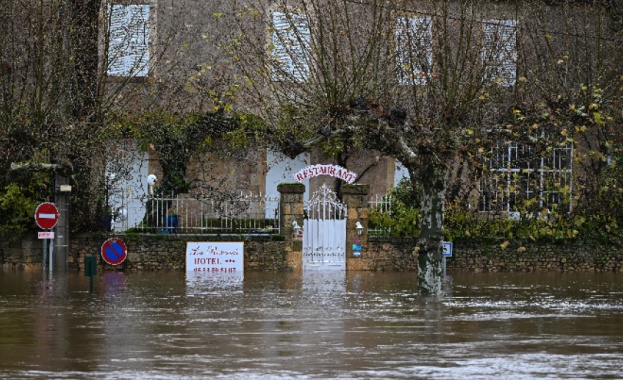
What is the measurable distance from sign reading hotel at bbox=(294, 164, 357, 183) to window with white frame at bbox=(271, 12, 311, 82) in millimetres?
3043

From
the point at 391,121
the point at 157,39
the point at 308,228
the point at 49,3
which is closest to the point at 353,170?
the point at 308,228

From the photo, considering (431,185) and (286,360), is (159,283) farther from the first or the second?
(286,360)

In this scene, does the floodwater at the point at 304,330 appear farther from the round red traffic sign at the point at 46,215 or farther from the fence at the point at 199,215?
the fence at the point at 199,215

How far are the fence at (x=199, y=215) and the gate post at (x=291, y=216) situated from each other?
0.26 meters

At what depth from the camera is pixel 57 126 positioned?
29.7 meters

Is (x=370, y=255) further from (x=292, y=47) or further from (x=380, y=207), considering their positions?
(x=292, y=47)

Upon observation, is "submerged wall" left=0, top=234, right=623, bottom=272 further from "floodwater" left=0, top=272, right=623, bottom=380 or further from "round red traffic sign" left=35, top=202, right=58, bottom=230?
"floodwater" left=0, top=272, right=623, bottom=380

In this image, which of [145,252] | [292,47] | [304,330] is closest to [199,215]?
[145,252]

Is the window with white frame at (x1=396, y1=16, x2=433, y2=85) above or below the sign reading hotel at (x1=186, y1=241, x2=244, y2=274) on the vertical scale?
above

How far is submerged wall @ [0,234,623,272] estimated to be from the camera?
114ft

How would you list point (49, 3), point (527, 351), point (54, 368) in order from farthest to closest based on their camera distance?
1. point (49, 3)
2. point (527, 351)
3. point (54, 368)

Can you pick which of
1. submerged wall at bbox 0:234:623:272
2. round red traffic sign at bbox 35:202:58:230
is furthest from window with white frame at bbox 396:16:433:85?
round red traffic sign at bbox 35:202:58:230

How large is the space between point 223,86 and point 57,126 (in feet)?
27.9

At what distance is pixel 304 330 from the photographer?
63.1 ft
